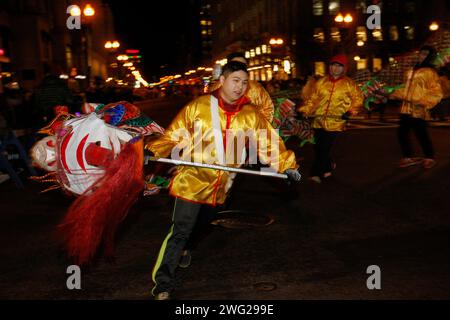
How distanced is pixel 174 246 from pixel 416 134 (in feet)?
21.0

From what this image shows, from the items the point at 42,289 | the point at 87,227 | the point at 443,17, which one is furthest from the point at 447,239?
the point at 443,17

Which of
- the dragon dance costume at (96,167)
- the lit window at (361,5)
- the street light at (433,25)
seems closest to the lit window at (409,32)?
the street light at (433,25)

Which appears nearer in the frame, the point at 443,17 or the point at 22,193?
the point at 22,193

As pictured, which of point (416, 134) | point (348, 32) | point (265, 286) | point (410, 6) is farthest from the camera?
point (410, 6)

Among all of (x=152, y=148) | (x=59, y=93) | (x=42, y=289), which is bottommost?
(x=42, y=289)

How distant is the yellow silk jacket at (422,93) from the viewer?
342 inches

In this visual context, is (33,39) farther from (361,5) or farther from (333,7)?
(333,7)

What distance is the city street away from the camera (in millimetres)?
4023

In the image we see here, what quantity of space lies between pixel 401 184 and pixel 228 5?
8562cm

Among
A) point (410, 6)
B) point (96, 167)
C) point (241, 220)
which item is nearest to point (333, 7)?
point (410, 6)

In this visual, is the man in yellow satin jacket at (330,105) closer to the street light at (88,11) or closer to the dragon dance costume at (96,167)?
the dragon dance costume at (96,167)

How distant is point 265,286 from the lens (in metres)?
4.02

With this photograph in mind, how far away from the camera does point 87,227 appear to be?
3713mm

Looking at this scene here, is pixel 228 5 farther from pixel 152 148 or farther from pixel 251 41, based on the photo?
pixel 152 148
